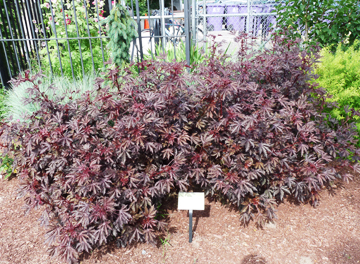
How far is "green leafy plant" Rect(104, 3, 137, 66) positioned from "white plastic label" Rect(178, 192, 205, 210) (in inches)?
73.8

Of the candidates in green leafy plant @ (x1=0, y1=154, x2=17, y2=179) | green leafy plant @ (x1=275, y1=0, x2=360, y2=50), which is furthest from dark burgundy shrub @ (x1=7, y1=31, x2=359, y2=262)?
green leafy plant @ (x1=275, y1=0, x2=360, y2=50)

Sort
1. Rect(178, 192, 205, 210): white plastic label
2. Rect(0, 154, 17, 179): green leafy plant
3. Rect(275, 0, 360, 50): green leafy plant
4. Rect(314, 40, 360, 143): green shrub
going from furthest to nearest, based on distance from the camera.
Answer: Rect(275, 0, 360, 50): green leafy plant, Rect(0, 154, 17, 179): green leafy plant, Rect(314, 40, 360, 143): green shrub, Rect(178, 192, 205, 210): white plastic label

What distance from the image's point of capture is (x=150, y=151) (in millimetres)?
2215

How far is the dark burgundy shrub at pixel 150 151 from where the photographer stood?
6.50 feet

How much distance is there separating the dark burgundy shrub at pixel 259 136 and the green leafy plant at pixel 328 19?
1.59 m

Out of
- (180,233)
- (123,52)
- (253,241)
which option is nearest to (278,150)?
(253,241)

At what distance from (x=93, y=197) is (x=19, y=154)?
2.59ft

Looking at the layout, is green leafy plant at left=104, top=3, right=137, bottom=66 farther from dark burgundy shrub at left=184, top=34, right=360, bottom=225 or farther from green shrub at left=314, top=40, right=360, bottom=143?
green shrub at left=314, top=40, right=360, bottom=143

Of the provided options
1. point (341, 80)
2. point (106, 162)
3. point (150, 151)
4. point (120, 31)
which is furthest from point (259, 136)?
point (120, 31)

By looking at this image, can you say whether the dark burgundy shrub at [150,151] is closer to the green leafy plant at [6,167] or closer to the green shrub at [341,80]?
the green shrub at [341,80]

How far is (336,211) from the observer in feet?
8.40

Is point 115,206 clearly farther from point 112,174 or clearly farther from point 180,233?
point 180,233

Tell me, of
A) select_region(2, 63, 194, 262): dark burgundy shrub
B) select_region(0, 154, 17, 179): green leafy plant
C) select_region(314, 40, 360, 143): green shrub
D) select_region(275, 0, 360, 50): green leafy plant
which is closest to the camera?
select_region(2, 63, 194, 262): dark burgundy shrub

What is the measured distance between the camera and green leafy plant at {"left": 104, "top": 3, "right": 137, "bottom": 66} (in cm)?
306
